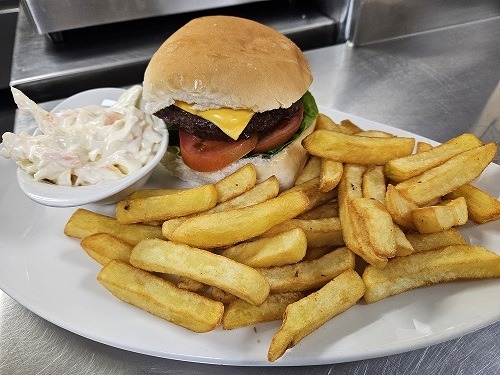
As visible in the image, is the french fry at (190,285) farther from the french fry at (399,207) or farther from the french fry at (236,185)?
the french fry at (399,207)

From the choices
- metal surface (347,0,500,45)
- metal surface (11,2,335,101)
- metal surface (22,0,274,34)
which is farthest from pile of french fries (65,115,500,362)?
metal surface (347,0,500,45)

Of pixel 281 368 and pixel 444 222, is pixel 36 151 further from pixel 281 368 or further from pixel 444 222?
pixel 444 222

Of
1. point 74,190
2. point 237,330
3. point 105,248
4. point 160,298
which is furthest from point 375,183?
point 74,190

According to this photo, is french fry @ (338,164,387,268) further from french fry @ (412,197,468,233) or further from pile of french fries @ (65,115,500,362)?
french fry @ (412,197,468,233)

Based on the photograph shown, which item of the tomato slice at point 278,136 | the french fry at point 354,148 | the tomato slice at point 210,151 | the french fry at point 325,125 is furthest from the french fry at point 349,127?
the tomato slice at point 210,151

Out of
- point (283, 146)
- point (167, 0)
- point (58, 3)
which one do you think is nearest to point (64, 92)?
point (58, 3)
